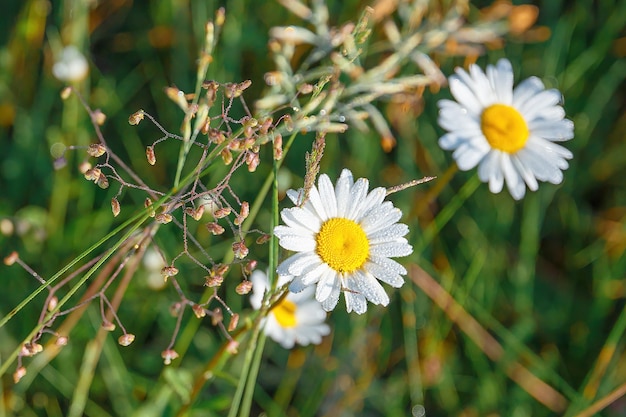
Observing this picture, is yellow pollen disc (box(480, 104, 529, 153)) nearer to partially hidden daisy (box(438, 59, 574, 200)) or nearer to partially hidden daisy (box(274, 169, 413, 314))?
partially hidden daisy (box(438, 59, 574, 200))

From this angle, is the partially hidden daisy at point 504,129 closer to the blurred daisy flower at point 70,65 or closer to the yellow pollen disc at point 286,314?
the yellow pollen disc at point 286,314

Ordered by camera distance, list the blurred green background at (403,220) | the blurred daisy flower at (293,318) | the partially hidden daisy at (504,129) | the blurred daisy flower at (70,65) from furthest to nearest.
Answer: the blurred daisy flower at (70,65) → the blurred green background at (403,220) → the blurred daisy flower at (293,318) → the partially hidden daisy at (504,129)

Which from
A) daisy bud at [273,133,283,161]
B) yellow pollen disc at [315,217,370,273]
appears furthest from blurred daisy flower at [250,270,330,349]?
daisy bud at [273,133,283,161]

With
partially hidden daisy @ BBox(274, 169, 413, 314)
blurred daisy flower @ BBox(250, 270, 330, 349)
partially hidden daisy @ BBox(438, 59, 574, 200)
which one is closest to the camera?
partially hidden daisy @ BBox(274, 169, 413, 314)

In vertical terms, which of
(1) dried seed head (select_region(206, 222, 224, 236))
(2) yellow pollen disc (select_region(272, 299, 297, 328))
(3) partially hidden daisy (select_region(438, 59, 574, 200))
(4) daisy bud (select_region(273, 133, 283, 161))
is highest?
(3) partially hidden daisy (select_region(438, 59, 574, 200))

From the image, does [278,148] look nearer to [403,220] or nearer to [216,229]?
[216,229]

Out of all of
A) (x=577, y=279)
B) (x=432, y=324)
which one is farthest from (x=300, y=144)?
(x=577, y=279)

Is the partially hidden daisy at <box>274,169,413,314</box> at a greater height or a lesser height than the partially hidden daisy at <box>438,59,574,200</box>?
lesser

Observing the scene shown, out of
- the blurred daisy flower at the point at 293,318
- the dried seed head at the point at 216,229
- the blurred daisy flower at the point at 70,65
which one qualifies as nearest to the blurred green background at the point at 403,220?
the blurred daisy flower at the point at 70,65
